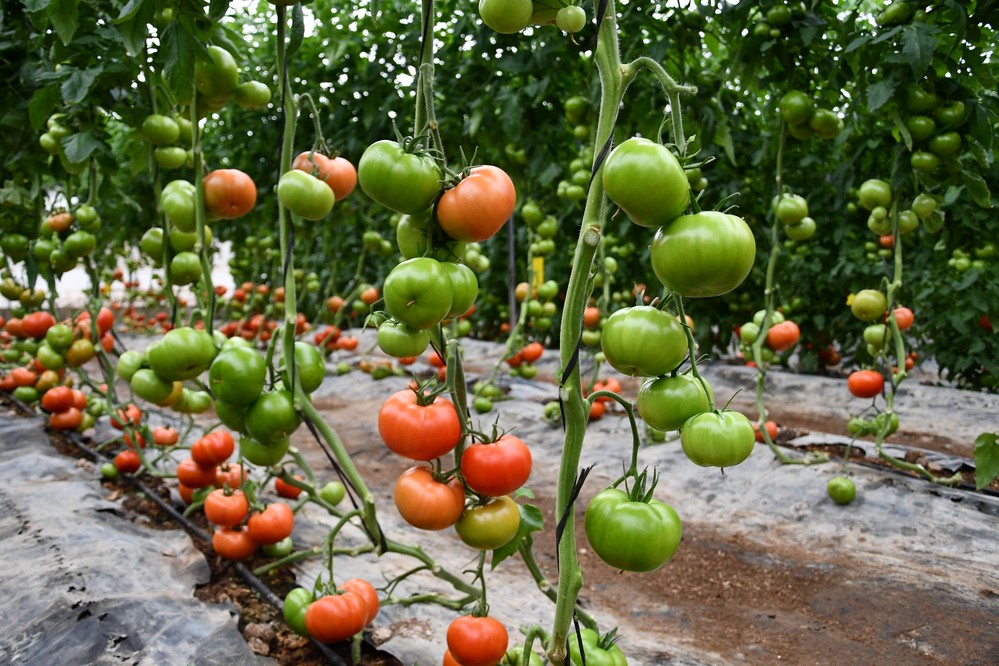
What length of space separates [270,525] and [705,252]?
5.75ft

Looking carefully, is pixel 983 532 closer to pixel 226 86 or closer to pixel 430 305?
pixel 430 305

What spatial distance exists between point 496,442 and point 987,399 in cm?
422

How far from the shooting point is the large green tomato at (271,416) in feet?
4.37

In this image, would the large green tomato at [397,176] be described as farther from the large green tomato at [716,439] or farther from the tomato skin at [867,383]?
the tomato skin at [867,383]

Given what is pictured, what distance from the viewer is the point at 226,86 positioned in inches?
61.3

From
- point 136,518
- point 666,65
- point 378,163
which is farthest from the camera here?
point 666,65

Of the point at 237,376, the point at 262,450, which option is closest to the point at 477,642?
the point at 262,450

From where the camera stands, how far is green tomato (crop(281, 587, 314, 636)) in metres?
1.72

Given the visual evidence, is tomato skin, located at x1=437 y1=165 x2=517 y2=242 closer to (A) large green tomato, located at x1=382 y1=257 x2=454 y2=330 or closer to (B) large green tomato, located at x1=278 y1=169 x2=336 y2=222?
(A) large green tomato, located at x1=382 y1=257 x2=454 y2=330

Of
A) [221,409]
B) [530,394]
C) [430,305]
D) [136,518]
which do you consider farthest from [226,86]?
[530,394]

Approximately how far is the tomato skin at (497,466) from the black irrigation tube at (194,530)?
912 millimetres

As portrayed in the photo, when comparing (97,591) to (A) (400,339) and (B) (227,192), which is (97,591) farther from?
(A) (400,339)

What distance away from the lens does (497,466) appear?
105cm

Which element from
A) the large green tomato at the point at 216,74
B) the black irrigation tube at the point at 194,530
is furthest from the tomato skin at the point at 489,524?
the large green tomato at the point at 216,74
